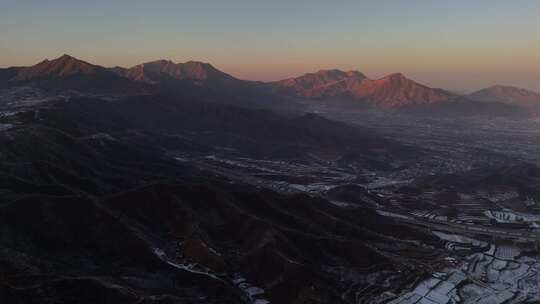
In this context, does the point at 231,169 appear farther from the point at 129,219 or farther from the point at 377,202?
the point at 129,219

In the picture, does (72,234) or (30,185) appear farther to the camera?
(30,185)

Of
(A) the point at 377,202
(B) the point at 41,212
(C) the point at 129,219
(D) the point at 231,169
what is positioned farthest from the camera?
(D) the point at 231,169

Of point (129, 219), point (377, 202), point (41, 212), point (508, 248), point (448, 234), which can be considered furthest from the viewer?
point (377, 202)

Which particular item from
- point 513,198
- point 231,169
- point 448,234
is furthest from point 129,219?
point 513,198

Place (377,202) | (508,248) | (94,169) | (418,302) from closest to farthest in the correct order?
(418,302)
(508,248)
(94,169)
(377,202)

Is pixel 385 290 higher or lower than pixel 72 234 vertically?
lower

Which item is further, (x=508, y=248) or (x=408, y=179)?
(x=408, y=179)

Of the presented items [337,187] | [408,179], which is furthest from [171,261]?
[408,179]

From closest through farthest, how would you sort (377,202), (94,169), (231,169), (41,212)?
(41,212)
(94,169)
(377,202)
(231,169)

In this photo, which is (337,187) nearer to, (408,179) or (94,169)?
(408,179)
